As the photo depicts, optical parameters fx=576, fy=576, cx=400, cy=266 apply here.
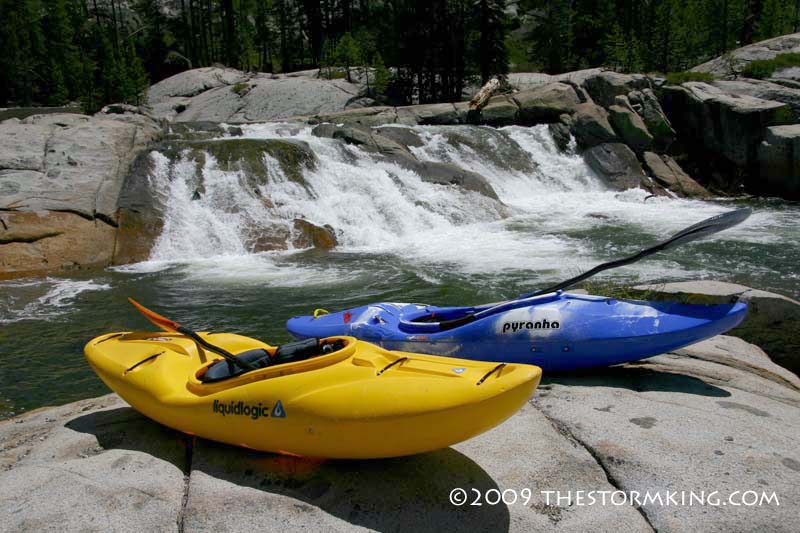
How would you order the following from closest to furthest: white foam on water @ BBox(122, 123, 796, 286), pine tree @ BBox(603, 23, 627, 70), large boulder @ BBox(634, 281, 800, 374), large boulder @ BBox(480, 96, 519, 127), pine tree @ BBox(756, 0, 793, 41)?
large boulder @ BBox(634, 281, 800, 374), white foam on water @ BBox(122, 123, 796, 286), large boulder @ BBox(480, 96, 519, 127), pine tree @ BBox(603, 23, 627, 70), pine tree @ BBox(756, 0, 793, 41)

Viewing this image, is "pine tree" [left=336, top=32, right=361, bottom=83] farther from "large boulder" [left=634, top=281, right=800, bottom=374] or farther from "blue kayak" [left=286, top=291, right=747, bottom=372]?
"blue kayak" [left=286, top=291, right=747, bottom=372]

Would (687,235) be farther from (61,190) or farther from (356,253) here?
(61,190)

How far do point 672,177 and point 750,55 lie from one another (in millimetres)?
8169

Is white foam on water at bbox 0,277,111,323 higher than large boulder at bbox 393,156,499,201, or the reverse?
large boulder at bbox 393,156,499,201

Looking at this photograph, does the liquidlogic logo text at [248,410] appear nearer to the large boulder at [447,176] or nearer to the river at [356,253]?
the river at [356,253]

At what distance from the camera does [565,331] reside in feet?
11.5

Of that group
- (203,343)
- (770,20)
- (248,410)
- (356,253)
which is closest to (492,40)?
(770,20)

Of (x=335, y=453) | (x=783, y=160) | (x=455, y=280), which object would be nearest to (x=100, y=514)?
(x=335, y=453)

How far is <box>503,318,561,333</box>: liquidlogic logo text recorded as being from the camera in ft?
11.6

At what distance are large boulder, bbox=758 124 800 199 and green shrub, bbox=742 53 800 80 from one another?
383 cm

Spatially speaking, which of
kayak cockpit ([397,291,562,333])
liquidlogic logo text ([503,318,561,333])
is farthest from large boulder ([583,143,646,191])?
liquidlogic logo text ([503,318,561,333])

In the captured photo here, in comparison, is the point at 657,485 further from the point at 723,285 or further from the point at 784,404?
the point at 723,285

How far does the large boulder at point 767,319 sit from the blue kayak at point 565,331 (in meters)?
1.06

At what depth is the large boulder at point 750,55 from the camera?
19250 millimetres
